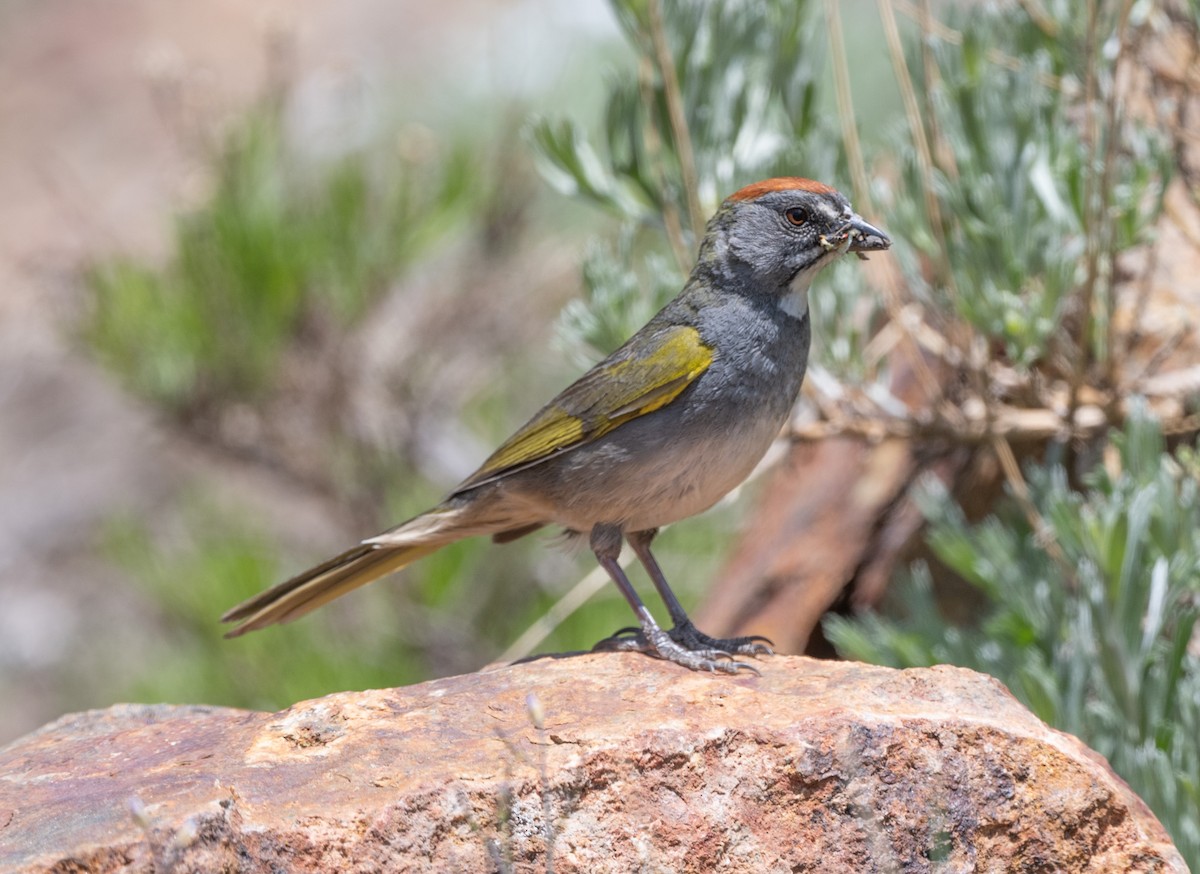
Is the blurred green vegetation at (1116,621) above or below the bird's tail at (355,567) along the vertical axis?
below

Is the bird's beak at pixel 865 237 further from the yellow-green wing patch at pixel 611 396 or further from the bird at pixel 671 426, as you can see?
the yellow-green wing patch at pixel 611 396

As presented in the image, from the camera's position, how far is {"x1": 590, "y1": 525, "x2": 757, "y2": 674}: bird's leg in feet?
11.4

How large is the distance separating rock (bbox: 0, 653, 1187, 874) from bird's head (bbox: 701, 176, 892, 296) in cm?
140

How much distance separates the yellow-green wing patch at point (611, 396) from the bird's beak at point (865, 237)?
0.51 metres

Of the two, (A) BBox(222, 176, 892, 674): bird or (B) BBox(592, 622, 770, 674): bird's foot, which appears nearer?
(B) BBox(592, 622, 770, 674): bird's foot

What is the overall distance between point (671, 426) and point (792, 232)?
0.69 meters

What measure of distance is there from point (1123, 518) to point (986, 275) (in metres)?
1.14

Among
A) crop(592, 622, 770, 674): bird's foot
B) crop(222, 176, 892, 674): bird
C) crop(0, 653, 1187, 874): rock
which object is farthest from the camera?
crop(222, 176, 892, 674): bird

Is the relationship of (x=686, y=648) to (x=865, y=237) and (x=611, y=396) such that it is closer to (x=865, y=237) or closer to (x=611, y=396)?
(x=611, y=396)

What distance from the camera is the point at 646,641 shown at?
3713 mm

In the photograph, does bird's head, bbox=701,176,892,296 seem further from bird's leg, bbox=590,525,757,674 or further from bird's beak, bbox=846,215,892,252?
bird's leg, bbox=590,525,757,674

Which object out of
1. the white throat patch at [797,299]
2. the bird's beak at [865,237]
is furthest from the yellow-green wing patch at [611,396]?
the bird's beak at [865,237]

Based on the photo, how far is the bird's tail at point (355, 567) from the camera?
391cm

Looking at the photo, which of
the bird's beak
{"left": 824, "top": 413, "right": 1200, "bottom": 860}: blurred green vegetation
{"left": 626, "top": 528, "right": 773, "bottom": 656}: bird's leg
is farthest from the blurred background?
{"left": 626, "top": 528, "right": 773, "bottom": 656}: bird's leg
